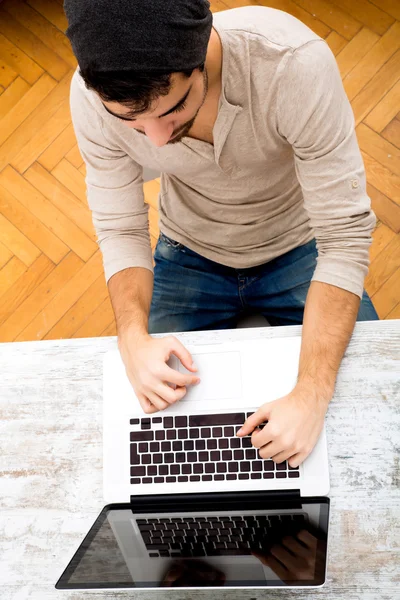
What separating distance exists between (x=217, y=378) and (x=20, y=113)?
5.21 feet

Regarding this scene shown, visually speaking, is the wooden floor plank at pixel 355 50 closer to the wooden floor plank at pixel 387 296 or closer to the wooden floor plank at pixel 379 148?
the wooden floor plank at pixel 379 148

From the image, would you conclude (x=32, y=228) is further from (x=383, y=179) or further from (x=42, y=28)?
(x=383, y=179)

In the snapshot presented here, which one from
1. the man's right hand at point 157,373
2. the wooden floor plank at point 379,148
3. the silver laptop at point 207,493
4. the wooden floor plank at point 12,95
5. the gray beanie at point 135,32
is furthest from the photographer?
the wooden floor plank at point 12,95

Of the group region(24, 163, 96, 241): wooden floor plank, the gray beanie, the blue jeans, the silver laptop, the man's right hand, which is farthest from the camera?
region(24, 163, 96, 241): wooden floor plank

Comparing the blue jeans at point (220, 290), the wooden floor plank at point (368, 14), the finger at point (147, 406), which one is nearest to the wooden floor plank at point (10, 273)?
the blue jeans at point (220, 290)

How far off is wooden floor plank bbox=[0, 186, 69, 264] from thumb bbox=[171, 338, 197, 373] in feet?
3.77

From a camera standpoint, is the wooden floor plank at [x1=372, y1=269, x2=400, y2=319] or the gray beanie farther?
the wooden floor plank at [x1=372, y1=269, x2=400, y2=319]

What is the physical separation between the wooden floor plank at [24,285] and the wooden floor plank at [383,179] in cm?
110

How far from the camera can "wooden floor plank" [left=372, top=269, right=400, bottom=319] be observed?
1.85 metres

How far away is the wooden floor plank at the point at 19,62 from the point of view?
7.24ft

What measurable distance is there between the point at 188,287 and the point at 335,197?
0.46 metres

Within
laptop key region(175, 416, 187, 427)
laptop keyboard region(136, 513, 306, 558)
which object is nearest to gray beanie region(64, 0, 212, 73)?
laptop key region(175, 416, 187, 427)

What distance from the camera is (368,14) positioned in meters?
2.06

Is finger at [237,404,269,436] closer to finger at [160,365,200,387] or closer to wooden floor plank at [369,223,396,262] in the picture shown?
finger at [160,365,200,387]
